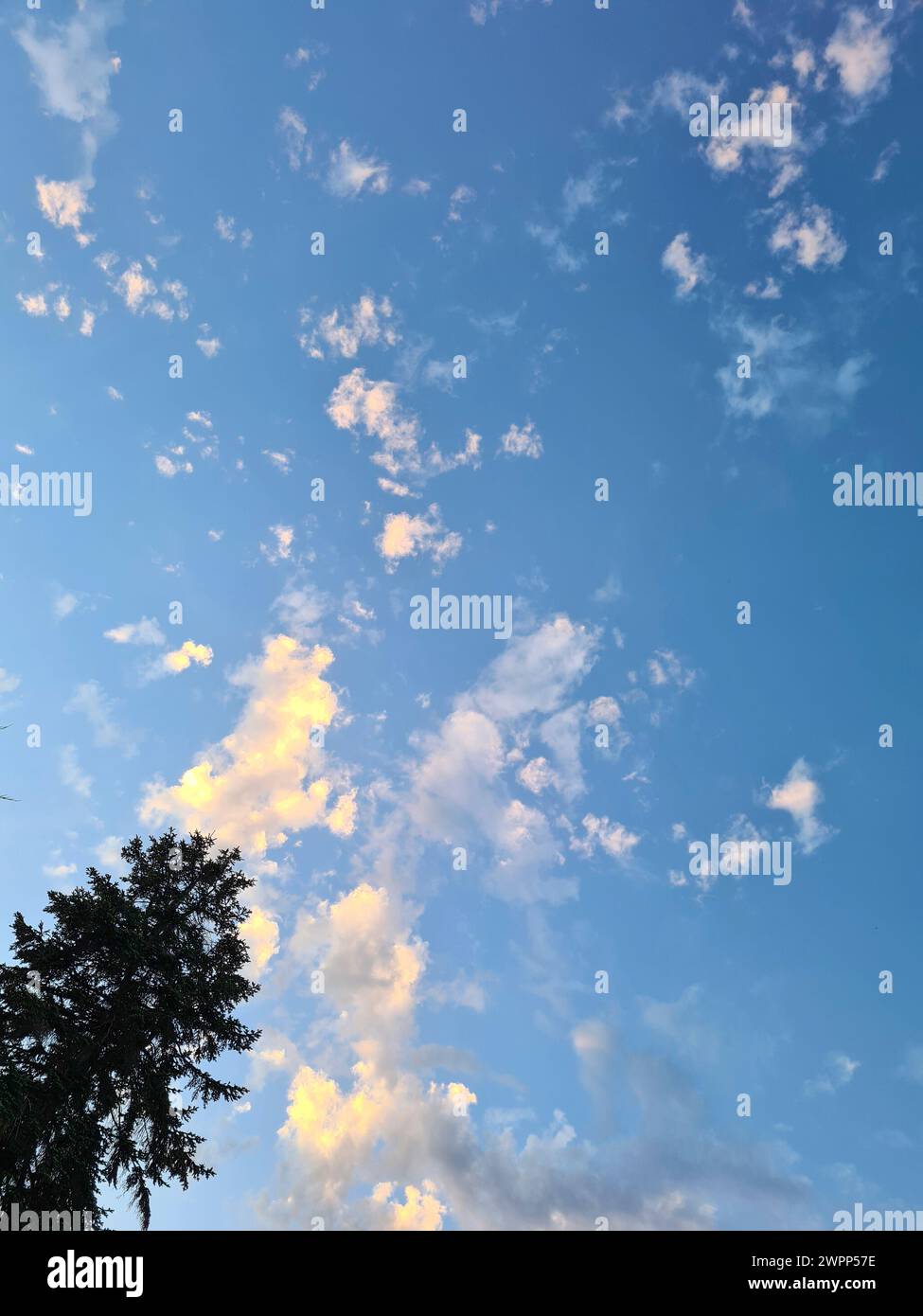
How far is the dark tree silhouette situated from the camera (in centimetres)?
1345

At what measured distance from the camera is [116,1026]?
15273 millimetres

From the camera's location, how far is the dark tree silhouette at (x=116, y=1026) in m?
13.4
